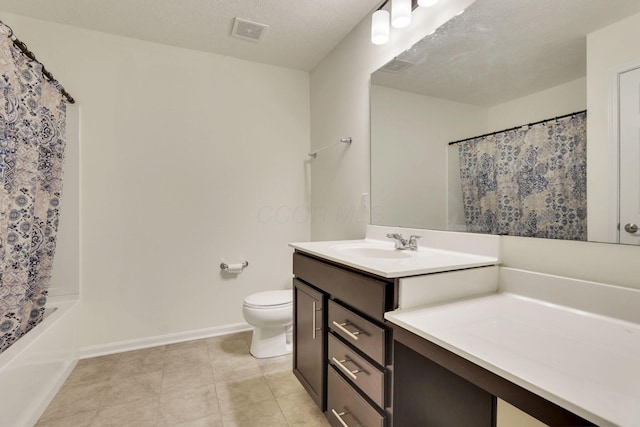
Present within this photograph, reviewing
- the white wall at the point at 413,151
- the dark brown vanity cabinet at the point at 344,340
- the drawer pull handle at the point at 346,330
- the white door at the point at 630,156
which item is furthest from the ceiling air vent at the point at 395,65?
the drawer pull handle at the point at 346,330

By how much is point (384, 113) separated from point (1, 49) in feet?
5.92

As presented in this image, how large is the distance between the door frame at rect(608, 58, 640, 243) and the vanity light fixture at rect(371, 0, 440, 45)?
86 cm

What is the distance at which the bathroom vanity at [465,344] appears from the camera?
23.2 inches

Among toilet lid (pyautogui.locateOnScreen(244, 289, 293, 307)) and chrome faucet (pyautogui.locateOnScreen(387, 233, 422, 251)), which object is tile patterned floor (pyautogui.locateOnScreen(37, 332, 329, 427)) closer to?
toilet lid (pyautogui.locateOnScreen(244, 289, 293, 307))

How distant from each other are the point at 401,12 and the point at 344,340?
1.60 m

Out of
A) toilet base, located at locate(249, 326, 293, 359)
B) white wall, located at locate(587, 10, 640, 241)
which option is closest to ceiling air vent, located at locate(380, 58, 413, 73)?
white wall, located at locate(587, 10, 640, 241)

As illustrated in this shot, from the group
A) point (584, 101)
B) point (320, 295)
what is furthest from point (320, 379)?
point (584, 101)

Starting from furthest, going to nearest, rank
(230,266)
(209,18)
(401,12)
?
1. (230,266)
2. (209,18)
3. (401,12)

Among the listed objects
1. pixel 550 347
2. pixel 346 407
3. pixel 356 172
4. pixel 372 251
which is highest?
pixel 356 172

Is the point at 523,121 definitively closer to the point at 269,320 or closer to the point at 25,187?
the point at 269,320

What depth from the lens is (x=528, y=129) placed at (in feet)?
3.73

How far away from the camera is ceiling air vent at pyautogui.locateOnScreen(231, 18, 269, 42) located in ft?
6.78

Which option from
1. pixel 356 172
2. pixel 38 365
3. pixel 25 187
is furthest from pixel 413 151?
pixel 38 365

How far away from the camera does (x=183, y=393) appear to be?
1722 millimetres
